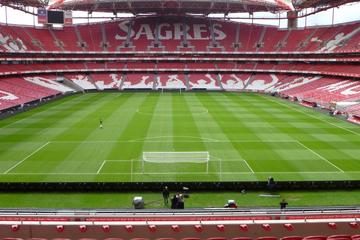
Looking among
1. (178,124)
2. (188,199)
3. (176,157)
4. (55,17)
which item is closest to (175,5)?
(55,17)

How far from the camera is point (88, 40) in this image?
85.1m

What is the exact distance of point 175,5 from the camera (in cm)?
7819

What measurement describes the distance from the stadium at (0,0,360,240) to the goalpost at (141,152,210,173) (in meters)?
0.14

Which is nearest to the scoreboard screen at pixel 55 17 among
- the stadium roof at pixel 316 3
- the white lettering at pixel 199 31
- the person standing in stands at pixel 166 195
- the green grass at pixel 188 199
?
the white lettering at pixel 199 31

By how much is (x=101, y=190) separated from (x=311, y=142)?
58.4 ft

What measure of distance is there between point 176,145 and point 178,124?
901cm

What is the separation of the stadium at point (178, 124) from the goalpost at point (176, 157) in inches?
5.6

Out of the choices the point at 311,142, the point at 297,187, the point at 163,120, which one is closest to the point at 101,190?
the point at 297,187

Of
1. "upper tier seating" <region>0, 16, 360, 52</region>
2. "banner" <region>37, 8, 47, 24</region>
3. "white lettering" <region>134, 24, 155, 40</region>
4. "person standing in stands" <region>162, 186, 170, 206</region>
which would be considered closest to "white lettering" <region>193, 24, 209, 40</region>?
"upper tier seating" <region>0, 16, 360, 52</region>

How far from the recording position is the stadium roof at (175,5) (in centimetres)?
7588

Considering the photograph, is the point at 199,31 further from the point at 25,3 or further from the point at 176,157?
the point at 176,157

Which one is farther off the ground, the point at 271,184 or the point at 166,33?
the point at 166,33

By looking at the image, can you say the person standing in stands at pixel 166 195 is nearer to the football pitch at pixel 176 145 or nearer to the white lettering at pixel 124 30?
the football pitch at pixel 176 145

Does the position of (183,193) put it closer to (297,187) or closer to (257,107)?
(297,187)
